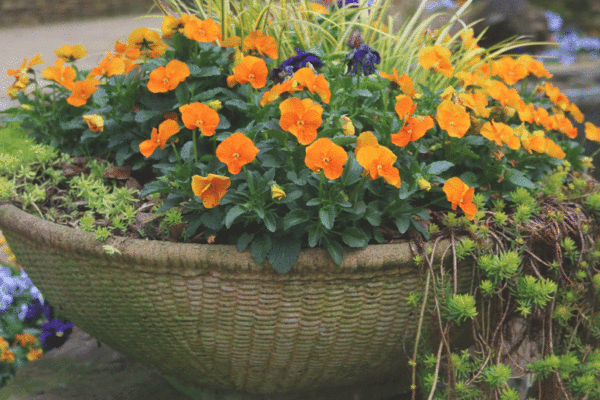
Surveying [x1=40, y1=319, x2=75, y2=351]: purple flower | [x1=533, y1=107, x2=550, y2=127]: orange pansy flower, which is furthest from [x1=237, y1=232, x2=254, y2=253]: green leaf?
[x1=40, y1=319, x2=75, y2=351]: purple flower

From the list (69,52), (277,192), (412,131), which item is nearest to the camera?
(277,192)

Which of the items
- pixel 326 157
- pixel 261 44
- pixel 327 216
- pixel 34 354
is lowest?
pixel 34 354

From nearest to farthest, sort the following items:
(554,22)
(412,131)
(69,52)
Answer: (412,131) → (69,52) → (554,22)

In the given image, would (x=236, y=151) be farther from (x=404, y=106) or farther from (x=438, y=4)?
(x=438, y=4)

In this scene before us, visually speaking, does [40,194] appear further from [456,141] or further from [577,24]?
[577,24]

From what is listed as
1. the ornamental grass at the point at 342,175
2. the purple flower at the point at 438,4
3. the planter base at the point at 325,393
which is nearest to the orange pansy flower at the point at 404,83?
the ornamental grass at the point at 342,175

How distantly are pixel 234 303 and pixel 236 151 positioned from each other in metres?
0.32

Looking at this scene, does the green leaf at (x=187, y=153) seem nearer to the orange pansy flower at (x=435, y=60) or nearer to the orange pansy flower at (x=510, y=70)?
the orange pansy flower at (x=435, y=60)

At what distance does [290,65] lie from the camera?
4.02 feet

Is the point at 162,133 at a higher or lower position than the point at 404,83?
lower

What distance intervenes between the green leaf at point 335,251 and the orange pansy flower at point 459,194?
0.25 meters

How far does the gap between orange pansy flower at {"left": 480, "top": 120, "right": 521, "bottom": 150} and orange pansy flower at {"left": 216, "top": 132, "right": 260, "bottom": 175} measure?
21.9 inches

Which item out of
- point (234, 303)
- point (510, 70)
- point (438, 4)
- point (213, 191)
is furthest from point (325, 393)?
point (438, 4)

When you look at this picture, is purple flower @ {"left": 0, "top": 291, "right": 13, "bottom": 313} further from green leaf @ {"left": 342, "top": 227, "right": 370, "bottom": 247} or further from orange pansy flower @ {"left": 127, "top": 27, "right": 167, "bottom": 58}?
green leaf @ {"left": 342, "top": 227, "right": 370, "bottom": 247}
